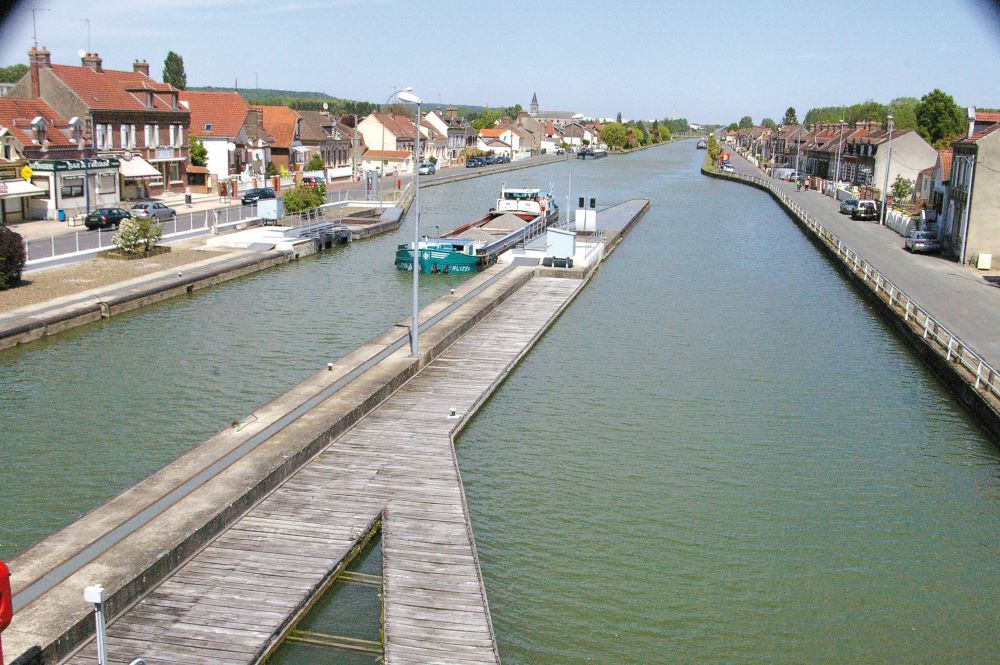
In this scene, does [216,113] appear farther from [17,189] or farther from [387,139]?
[387,139]

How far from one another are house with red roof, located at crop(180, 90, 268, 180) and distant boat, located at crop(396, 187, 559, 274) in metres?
21.1

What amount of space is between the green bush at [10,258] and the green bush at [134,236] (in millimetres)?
5866

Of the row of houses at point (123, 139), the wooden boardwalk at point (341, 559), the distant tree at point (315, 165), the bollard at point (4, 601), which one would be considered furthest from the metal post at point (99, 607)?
the distant tree at point (315, 165)

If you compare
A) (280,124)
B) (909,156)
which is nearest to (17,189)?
(280,124)

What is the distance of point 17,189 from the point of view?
36.8 m

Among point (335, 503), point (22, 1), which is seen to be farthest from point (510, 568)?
point (22, 1)

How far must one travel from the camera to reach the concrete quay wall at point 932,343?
17984 millimetres

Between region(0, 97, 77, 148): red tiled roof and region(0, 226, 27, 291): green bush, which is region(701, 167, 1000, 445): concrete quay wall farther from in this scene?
region(0, 97, 77, 148): red tiled roof

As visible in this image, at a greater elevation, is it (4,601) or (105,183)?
(105,183)

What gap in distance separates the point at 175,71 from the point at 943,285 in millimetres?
94613

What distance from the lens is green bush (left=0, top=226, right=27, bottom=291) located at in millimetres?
25609

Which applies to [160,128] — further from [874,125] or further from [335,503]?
[874,125]

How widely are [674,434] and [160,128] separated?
4246cm

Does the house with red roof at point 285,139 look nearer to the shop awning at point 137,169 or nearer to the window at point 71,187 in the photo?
the shop awning at point 137,169
